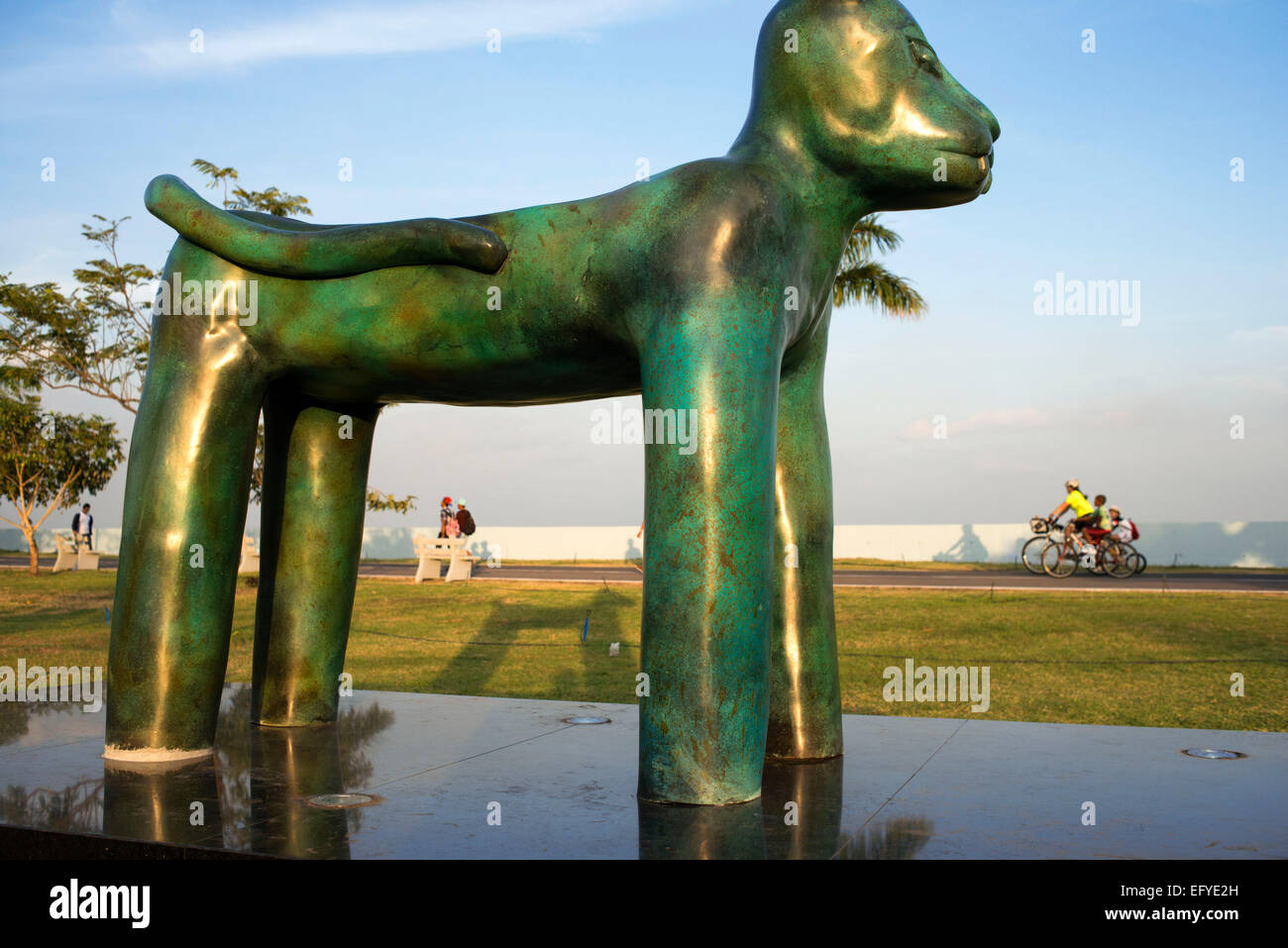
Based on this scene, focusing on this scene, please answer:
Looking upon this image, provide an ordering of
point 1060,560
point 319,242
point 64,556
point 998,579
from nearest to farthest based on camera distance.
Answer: point 319,242, point 998,579, point 1060,560, point 64,556

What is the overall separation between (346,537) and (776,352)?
7.04ft

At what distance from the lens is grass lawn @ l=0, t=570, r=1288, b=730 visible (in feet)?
29.7

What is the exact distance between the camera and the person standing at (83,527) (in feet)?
92.0

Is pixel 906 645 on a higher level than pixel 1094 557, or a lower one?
lower

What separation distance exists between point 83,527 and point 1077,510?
2456cm

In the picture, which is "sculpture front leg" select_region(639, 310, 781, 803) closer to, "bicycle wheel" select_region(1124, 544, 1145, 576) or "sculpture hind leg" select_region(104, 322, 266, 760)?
"sculpture hind leg" select_region(104, 322, 266, 760)

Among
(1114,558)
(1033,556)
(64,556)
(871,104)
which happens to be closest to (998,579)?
(1114,558)

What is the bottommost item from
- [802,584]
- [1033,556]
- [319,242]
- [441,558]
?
[1033,556]

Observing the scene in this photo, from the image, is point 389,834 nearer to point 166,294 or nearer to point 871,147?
point 166,294

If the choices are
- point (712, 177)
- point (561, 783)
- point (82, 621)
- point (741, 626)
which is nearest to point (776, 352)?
point (712, 177)

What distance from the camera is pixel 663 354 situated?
318 cm

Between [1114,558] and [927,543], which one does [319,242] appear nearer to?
[1114,558]

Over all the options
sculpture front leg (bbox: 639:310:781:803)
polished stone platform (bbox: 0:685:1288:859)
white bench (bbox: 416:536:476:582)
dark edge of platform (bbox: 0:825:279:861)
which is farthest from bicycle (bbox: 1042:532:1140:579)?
dark edge of platform (bbox: 0:825:279:861)
